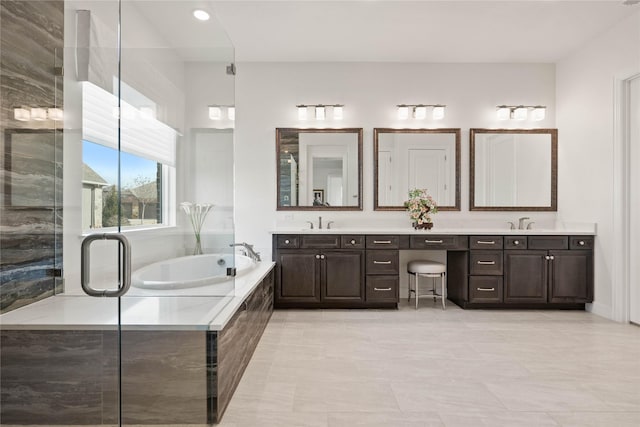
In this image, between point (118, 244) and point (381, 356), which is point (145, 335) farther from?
point (381, 356)

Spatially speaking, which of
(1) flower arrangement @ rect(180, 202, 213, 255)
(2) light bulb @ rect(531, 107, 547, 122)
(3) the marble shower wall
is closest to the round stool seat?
(2) light bulb @ rect(531, 107, 547, 122)

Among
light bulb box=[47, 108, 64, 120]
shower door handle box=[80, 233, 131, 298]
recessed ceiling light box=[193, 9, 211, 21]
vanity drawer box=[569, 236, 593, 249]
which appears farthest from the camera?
vanity drawer box=[569, 236, 593, 249]

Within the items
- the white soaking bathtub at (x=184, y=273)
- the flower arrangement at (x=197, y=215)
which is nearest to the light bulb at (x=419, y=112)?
the white soaking bathtub at (x=184, y=273)

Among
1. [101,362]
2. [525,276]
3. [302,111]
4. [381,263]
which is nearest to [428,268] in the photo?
[381,263]

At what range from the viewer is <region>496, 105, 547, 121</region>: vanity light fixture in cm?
452

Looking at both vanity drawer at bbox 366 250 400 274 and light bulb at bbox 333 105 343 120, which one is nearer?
vanity drawer at bbox 366 250 400 274

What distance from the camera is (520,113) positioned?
452 centimetres

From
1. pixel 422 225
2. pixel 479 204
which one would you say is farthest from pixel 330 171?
pixel 479 204

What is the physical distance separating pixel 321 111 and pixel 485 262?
2.41m

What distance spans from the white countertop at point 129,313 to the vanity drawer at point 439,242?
2.52 m

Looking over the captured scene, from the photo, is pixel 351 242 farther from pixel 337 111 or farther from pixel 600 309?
pixel 600 309

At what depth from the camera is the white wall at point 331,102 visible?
4527 mm

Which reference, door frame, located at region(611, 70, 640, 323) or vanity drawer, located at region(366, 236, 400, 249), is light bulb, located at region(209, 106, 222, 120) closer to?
vanity drawer, located at region(366, 236, 400, 249)

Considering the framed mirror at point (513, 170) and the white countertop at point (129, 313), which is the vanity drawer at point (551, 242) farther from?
the white countertop at point (129, 313)
